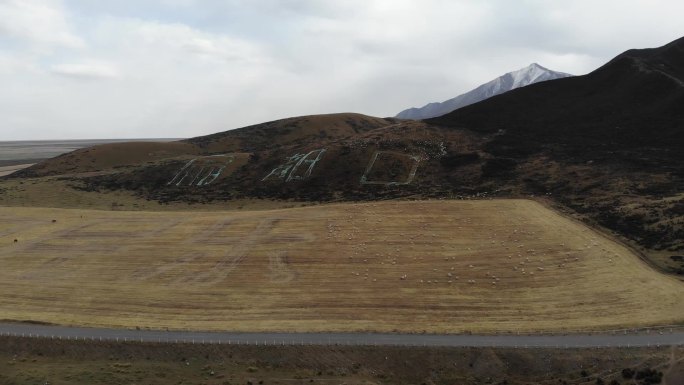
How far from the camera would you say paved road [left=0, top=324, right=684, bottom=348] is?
30.8 meters

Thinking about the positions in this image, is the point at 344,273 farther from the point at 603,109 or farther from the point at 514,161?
the point at 603,109

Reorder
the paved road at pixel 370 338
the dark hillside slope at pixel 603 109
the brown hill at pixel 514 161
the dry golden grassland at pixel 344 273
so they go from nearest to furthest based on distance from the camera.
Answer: the paved road at pixel 370 338 < the dry golden grassland at pixel 344 273 < the brown hill at pixel 514 161 < the dark hillside slope at pixel 603 109

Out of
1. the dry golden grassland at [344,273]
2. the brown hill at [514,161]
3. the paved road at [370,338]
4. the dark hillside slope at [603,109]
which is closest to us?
the paved road at [370,338]

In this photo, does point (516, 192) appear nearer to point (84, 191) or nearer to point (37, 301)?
point (37, 301)

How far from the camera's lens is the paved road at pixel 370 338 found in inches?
1212

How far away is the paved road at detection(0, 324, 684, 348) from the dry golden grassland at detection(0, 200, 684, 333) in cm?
123

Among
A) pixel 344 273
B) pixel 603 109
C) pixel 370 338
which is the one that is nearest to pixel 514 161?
pixel 603 109

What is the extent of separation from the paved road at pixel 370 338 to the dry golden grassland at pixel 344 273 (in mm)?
1227

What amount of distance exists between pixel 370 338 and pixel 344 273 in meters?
12.4

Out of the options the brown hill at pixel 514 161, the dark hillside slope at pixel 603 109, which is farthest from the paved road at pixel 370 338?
the dark hillside slope at pixel 603 109

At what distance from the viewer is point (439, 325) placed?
34094mm

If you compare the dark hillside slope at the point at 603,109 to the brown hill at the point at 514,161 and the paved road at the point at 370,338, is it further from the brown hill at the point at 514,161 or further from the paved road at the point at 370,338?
the paved road at the point at 370,338

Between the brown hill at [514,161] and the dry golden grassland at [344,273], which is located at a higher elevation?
the brown hill at [514,161]

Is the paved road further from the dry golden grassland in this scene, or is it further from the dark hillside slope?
the dark hillside slope
